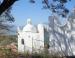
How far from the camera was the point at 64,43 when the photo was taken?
18.9 meters

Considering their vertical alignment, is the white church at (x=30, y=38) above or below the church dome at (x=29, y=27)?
below

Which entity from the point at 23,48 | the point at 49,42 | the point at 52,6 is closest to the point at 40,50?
the point at 49,42

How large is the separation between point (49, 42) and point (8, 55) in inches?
125

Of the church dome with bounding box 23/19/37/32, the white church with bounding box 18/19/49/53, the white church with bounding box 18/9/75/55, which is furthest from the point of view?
the church dome with bounding box 23/19/37/32

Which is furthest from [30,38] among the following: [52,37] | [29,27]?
[52,37]

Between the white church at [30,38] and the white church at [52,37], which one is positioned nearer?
the white church at [52,37]

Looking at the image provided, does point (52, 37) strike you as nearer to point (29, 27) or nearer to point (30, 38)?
point (30, 38)

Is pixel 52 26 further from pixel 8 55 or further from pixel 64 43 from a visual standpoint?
pixel 8 55

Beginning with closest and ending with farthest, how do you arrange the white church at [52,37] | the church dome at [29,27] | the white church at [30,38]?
the white church at [52,37]
the white church at [30,38]
the church dome at [29,27]

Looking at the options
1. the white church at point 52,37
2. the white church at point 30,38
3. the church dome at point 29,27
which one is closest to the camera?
the white church at point 52,37

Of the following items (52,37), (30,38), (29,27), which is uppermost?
(29,27)

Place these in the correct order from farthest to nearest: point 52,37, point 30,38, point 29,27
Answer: point 29,27, point 30,38, point 52,37

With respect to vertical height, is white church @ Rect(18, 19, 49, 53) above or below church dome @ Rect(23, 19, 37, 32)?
below

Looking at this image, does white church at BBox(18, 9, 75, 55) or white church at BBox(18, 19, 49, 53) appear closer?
white church at BBox(18, 9, 75, 55)
